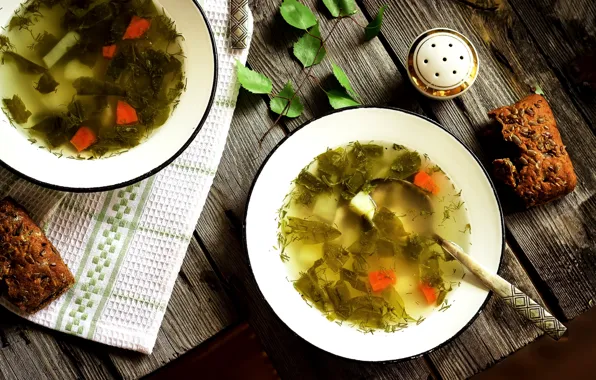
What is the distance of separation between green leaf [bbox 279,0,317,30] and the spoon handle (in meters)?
0.90

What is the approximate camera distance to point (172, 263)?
6.46 feet

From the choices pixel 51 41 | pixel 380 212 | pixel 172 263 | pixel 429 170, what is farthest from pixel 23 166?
pixel 429 170

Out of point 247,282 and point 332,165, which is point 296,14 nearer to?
point 332,165

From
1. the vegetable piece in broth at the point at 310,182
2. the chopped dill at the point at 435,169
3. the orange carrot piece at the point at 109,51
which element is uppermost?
the orange carrot piece at the point at 109,51

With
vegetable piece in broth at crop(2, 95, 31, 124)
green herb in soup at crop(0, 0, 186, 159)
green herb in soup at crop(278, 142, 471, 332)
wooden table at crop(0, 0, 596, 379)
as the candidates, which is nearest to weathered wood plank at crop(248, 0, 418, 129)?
wooden table at crop(0, 0, 596, 379)

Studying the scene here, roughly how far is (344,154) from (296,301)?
51cm

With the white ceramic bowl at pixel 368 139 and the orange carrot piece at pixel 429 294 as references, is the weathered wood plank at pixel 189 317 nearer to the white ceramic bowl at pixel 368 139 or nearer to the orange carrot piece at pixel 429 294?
the white ceramic bowl at pixel 368 139

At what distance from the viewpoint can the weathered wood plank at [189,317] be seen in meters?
1.99

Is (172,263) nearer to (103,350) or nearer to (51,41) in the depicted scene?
(103,350)

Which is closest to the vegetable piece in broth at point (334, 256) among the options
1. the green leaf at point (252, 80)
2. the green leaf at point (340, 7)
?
the green leaf at point (252, 80)

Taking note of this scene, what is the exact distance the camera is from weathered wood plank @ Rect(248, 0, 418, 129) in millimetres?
2062

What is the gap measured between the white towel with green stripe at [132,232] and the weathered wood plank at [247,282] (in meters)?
0.06

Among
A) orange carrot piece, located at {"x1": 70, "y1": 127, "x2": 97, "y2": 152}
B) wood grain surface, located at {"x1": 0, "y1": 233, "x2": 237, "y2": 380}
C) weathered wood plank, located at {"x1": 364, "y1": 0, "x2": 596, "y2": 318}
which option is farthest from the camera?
weathered wood plank, located at {"x1": 364, "y1": 0, "x2": 596, "y2": 318}

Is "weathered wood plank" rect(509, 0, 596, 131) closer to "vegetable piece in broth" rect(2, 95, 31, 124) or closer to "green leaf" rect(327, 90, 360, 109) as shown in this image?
"green leaf" rect(327, 90, 360, 109)
